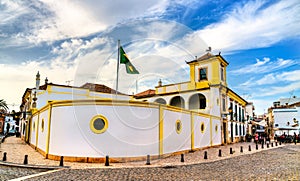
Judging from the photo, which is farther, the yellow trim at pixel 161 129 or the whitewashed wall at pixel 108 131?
the yellow trim at pixel 161 129

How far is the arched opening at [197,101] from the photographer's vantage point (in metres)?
26.0

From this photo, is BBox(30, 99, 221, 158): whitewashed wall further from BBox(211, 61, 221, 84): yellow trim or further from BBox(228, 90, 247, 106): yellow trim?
BBox(228, 90, 247, 106): yellow trim

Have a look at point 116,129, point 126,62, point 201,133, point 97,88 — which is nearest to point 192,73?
point 201,133

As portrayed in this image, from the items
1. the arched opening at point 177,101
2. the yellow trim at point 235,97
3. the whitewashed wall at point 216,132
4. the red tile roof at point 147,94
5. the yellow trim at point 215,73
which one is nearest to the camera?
the whitewashed wall at point 216,132

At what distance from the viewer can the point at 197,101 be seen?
26.1 metres

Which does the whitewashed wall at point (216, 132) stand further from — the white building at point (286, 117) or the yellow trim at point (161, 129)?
the white building at point (286, 117)

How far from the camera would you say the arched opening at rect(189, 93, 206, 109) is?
25969 mm

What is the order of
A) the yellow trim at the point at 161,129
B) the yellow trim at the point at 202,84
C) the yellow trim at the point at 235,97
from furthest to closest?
the yellow trim at the point at 235,97, the yellow trim at the point at 202,84, the yellow trim at the point at 161,129

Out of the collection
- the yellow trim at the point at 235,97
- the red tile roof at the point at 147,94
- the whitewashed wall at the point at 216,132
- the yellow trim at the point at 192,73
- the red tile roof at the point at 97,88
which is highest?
the yellow trim at the point at 192,73

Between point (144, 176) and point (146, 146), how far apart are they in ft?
13.5

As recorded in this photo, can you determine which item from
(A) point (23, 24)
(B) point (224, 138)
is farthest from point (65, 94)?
(B) point (224, 138)

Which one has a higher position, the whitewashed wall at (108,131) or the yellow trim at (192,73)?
the yellow trim at (192,73)

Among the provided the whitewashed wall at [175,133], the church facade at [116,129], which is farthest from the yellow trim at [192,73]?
the whitewashed wall at [175,133]

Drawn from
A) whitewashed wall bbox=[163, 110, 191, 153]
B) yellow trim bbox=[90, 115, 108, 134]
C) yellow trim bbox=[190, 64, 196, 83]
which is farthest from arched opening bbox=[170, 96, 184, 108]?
yellow trim bbox=[90, 115, 108, 134]
